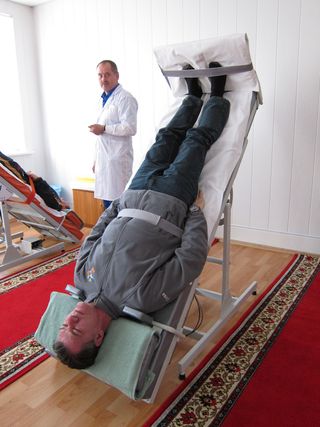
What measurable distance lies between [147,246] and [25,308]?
1.14 metres

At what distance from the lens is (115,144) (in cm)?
303

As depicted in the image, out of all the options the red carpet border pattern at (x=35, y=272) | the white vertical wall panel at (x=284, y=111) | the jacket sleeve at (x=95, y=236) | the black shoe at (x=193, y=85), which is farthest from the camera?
the white vertical wall panel at (x=284, y=111)

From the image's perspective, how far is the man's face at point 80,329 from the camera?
4.52 ft

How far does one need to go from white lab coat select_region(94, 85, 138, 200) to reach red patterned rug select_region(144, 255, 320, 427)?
60.4 inches

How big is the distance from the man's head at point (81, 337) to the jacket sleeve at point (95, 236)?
30cm

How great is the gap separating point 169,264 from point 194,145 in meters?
0.68

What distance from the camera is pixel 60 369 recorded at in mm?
1764

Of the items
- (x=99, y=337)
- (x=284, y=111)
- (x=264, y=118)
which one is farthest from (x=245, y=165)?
(x=99, y=337)

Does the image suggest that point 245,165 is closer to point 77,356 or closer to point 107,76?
point 107,76

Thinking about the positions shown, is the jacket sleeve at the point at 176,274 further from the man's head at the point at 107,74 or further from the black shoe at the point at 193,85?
the man's head at the point at 107,74

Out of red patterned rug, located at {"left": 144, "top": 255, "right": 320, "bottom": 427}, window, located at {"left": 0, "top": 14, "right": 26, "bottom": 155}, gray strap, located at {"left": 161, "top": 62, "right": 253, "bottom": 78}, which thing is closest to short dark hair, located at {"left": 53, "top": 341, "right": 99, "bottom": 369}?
red patterned rug, located at {"left": 144, "top": 255, "right": 320, "bottom": 427}

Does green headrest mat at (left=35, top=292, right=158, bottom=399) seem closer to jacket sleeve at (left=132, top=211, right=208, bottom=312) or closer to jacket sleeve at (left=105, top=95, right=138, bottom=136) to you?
jacket sleeve at (left=132, top=211, right=208, bottom=312)

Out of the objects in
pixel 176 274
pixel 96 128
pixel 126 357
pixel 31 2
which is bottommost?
pixel 126 357

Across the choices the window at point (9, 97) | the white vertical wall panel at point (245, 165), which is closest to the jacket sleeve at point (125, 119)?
the white vertical wall panel at point (245, 165)
